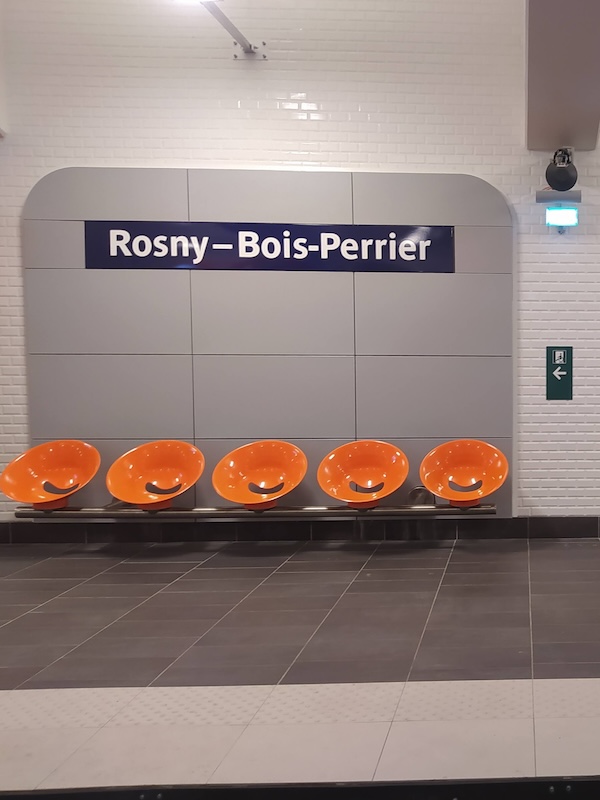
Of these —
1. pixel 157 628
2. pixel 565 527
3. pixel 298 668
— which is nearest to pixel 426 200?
pixel 565 527

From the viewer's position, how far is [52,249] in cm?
598

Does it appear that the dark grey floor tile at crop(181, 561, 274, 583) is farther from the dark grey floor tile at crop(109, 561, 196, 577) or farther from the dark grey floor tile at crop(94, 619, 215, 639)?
the dark grey floor tile at crop(94, 619, 215, 639)

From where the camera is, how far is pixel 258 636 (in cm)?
370

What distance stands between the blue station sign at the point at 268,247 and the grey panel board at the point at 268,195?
0.26ft

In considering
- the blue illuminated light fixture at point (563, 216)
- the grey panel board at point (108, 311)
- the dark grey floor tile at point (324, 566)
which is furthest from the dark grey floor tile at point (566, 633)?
the grey panel board at point (108, 311)

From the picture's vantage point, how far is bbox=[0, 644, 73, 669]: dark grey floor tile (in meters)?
3.40

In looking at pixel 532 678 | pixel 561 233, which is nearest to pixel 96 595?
pixel 532 678

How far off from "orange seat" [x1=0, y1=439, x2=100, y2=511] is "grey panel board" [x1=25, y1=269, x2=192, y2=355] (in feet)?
2.65

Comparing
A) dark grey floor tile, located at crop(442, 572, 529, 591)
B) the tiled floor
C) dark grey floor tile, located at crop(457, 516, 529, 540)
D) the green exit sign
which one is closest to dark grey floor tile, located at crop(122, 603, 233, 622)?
the tiled floor

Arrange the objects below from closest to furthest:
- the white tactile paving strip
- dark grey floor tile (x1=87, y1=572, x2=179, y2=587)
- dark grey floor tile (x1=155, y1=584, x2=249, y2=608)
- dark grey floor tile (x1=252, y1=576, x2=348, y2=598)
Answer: the white tactile paving strip < dark grey floor tile (x1=155, y1=584, x2=249, y2=608) < dark grey floor tile (x1=252, y1=576, x2=348, y2=598) < dark grey floor tile (x1=87, y1=572, x2=179, y2=587)

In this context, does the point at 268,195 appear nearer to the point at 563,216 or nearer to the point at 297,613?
the point at 563,216

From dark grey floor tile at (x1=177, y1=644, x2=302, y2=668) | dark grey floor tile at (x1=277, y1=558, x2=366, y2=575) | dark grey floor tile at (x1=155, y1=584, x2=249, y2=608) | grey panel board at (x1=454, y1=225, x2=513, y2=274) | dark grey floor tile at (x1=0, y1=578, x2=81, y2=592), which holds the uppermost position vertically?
grey panel board at (x1=454, y1=225, x2=513, y2=274)

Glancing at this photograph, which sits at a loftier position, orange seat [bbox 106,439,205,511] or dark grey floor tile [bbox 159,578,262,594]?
orange seat [bbox 106,439,205,511]

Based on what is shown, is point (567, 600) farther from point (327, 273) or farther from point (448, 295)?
point (327, 273)
